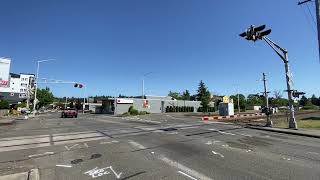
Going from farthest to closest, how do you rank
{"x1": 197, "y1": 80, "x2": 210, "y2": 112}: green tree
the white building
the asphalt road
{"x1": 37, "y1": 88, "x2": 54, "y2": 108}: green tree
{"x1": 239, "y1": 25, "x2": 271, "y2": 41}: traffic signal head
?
1. {"x1": 37, "y1": 88, "x2": 54, "y2": 108}: green tree
2. {"x1": 197, "y1": 80, "x2": 210, "y2": 112}: green tree
3. the white building
4. {"x1": 239, "y1": 25, "x2": 271, "y2": 41}: traffic signal head
5. the asphalt road

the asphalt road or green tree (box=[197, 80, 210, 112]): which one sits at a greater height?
green tree (box=[197, 80, 210, 112])

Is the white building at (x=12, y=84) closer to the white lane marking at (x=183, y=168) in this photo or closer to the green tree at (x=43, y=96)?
the green tree at (x=43, y=96)

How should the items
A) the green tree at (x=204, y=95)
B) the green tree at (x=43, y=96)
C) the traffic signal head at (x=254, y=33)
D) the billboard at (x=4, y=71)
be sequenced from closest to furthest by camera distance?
the traffic signal head at (x=254, y=33) → the billboard at (x=4, y=71) → the green tree at (x=204, y=95) → the green tree at (x=43, y=96)

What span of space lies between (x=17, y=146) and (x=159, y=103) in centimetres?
6690

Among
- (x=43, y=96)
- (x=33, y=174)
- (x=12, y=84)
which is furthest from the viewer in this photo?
(x=12, y=84)

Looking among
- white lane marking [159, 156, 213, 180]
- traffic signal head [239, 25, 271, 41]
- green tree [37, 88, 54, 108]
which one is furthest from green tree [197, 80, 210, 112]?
green tree [37, 88, 54, 108]

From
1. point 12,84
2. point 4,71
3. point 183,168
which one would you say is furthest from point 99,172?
point 12,84

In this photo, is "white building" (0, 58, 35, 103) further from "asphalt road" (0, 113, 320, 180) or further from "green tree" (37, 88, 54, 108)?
"asphalt road" (0, 113, 320, 180)

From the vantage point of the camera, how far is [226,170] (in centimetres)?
884

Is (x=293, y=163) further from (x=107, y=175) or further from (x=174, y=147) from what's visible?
(x=107, y=175)

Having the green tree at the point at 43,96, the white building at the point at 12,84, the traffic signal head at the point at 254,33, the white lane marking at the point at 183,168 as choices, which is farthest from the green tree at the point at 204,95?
the green tree at the point at 43,96

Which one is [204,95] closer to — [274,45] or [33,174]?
[274,45]

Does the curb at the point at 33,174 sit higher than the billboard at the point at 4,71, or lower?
lower

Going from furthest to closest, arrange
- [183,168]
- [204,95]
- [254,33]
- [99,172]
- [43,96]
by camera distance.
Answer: [43,96]
[204,95]
[254,33]
[183,168]
[99,172]
